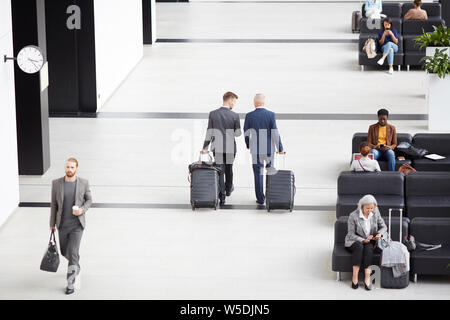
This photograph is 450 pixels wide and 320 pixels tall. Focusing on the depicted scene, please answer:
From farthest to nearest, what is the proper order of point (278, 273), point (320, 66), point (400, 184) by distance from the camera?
point (320, 66) → point (400, 184) → point (278, 273)

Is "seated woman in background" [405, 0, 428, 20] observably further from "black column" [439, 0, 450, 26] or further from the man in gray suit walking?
the man in gray suit walking

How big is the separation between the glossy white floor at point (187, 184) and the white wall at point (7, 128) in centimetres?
30

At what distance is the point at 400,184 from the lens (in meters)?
14.7

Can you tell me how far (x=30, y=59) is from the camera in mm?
15484

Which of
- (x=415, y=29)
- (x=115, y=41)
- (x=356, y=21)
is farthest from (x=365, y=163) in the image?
(x=356, y=21)

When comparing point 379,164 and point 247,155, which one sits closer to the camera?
point 379,164

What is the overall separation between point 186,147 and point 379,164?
3.95 meters

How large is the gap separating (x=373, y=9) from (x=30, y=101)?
1252 centimetres

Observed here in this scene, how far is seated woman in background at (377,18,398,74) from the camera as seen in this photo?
24.9m

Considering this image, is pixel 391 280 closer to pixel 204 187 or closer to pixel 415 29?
pixel 204 187

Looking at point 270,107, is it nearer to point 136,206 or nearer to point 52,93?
point 52,93

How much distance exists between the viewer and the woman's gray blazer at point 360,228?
41.1 ft

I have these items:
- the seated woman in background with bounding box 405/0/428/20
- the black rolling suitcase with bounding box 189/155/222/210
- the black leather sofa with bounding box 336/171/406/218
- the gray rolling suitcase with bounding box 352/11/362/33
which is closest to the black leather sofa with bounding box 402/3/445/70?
the seated woman in background with bounding box 405/0/428/20

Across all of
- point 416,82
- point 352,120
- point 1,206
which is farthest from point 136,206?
point 416,82
